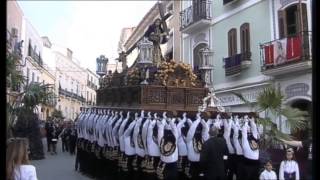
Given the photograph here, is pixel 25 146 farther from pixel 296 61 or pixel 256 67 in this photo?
pixel 256 67

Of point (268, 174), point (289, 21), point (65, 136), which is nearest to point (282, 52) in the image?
point (289, 21)

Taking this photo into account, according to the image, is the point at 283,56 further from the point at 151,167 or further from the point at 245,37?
the point at 151,167

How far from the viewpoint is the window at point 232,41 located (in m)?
14.1

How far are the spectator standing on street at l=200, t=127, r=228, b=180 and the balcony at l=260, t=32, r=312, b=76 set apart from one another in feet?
15.5

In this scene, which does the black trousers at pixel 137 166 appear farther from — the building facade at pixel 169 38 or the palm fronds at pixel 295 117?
the building facade at pixel 169 38

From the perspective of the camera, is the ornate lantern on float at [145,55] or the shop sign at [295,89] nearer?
the ornate lantern on float at [145,55]

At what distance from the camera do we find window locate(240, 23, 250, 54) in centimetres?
1364

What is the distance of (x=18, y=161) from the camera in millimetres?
3748

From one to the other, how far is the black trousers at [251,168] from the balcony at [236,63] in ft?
21.4

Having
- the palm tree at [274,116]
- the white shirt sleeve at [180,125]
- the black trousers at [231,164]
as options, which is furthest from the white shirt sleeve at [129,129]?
the palm tree at [274,116]

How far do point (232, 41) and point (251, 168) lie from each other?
7.80 metres

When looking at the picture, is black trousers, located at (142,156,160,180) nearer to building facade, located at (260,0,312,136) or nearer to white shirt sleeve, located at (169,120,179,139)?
white shirt sleeve, located at (169,120,179,139)

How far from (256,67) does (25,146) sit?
1009 cm

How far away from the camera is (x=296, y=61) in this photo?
11.2 m
